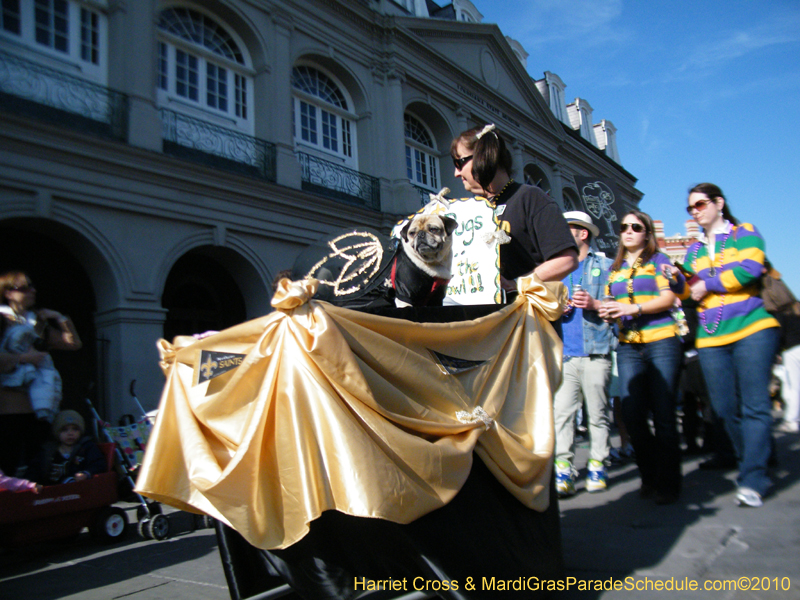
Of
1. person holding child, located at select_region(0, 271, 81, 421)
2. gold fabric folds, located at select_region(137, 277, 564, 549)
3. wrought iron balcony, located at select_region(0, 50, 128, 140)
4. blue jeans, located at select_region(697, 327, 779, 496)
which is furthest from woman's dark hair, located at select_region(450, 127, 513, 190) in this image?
wrought iron balcony, located at select_region(0, 50, 128, 140)

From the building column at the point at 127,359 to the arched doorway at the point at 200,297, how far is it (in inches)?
74.6

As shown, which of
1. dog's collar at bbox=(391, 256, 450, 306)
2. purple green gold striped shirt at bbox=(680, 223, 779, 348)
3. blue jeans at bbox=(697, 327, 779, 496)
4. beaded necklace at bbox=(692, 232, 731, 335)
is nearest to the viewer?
dog's collar at bbox=(391, 256, 450, 306)

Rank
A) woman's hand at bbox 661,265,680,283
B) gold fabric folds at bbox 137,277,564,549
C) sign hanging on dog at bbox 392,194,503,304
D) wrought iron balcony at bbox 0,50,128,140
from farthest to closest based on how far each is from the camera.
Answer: wrought iron balcony at bbox 0,50,128,140 < woman's hand at bbox 661,265,680,283 < sign hanging on dog at bbox 392,194,503,304 < gold fabric folds at bbox 137,277,564,549

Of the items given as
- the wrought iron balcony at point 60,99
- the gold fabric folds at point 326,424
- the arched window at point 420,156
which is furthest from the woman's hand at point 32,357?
the arched window at point 420,156

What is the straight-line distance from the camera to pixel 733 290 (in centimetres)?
333

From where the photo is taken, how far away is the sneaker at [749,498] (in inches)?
118

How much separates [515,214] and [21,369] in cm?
367

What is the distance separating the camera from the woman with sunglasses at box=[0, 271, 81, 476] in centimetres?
393

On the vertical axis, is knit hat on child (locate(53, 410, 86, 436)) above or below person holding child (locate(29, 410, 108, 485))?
above

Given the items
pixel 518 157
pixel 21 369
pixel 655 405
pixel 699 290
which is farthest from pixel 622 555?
pixel 518 157

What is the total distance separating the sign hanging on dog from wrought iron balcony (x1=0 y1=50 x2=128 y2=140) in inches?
311

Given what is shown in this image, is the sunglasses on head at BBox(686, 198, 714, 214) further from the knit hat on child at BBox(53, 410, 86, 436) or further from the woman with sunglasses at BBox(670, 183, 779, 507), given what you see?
the knit hat on child at BBox(53, 410, 86, 436)

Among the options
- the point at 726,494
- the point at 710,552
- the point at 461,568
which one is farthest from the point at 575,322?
the point at 461,568

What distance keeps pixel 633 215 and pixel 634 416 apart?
1415mm
